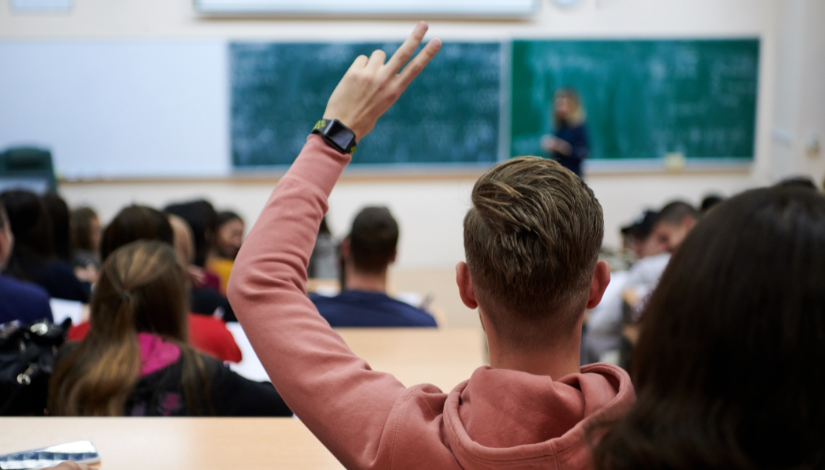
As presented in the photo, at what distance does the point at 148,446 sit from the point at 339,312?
1.30m

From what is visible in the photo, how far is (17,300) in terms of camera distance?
202cm

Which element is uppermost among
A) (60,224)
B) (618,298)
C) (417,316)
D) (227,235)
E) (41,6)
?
(41,6)

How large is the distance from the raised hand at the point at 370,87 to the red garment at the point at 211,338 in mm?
1333

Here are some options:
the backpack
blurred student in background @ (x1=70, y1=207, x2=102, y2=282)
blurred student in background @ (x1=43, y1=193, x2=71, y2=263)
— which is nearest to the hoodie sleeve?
the backpack

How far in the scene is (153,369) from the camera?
1.59 metres

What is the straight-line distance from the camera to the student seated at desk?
7.76 feet

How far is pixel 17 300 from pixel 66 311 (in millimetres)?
460

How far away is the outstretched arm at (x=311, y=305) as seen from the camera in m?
0.77

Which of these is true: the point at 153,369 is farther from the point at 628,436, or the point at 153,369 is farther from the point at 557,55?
the point at 557,55

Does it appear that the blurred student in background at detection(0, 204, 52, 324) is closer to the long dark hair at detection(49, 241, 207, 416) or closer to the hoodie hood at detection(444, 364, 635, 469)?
the long dark hair at detection(49, 241, 207, 416)

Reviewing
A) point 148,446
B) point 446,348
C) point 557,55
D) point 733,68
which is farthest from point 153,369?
point 733,68

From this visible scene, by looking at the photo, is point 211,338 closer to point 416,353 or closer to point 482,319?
point 416,353

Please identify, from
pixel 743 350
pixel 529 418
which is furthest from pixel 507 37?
pixel 743 350

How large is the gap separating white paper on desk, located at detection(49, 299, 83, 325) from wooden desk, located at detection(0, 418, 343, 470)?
1.33m
